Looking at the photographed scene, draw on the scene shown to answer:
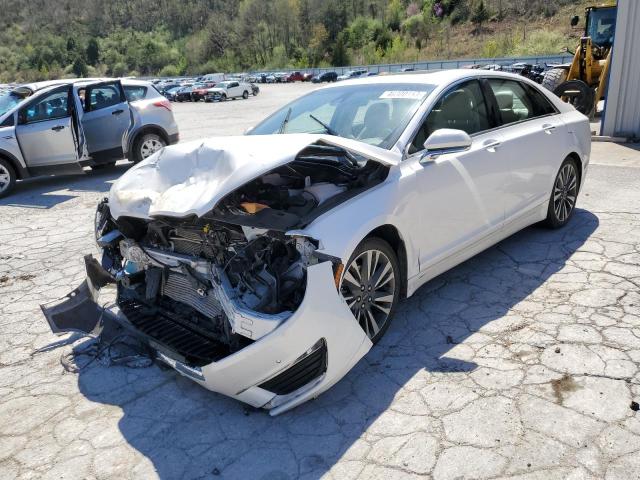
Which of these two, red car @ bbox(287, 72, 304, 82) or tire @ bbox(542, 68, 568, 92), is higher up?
tire @ bbox(542, 68, 568, 92)

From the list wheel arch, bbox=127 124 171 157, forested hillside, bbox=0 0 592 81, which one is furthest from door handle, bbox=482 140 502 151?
forested hillside, bbox=0 0 592 81

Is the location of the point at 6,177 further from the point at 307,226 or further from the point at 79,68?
the point at 79,68

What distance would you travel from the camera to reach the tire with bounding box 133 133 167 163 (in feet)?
33.4

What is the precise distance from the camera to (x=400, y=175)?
3.46 m

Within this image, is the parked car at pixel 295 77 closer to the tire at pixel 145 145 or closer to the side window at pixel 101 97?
the tire at pixel 145 145

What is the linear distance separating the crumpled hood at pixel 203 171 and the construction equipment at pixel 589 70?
34.0 feet

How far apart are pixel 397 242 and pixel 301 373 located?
1.14 m

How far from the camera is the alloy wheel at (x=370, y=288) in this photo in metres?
3.20

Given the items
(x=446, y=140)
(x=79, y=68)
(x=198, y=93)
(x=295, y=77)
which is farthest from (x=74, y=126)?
(x=79, y=68)

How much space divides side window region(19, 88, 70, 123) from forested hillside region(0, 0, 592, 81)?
4812 cm

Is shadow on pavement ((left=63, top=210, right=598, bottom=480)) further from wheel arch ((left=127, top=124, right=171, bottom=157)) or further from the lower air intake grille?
wheel arch ((left=127, top=124, right=171, bottom=157))

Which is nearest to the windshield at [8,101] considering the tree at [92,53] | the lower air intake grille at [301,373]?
the lower air intake grille at [301,373]

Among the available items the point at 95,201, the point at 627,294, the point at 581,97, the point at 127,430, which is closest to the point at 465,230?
the point at 627,294

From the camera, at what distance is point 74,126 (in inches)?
365
